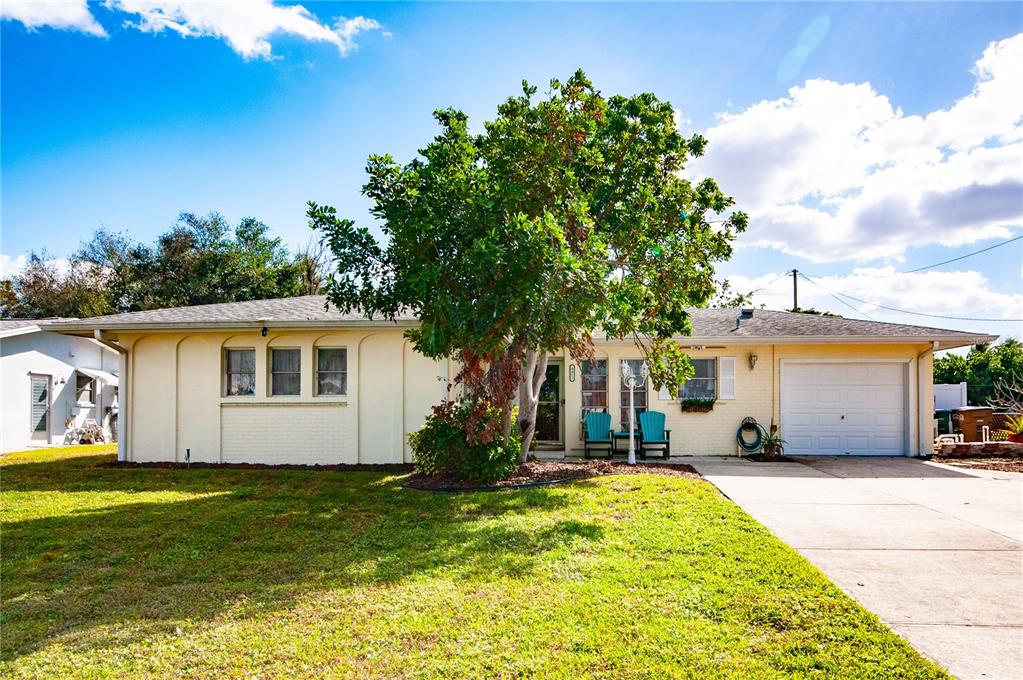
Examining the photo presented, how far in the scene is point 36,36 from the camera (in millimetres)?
9211

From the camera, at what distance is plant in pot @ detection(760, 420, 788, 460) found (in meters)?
12.0

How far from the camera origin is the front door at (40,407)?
604 inches

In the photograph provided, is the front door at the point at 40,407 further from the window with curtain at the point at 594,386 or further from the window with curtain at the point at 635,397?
the window with curtain at the point at 635,397

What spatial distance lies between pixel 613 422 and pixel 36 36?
39.5ft

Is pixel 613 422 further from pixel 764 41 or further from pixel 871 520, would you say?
pixel 764 41

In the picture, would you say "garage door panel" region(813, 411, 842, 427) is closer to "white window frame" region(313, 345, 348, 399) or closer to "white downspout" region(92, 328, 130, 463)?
"white window frame" region(313, 345, 348, 399)

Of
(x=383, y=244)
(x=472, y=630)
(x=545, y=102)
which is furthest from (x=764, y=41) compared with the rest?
(x=472, y=630)

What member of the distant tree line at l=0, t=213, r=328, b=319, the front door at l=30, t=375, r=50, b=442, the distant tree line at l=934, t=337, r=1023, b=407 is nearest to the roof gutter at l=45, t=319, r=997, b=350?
the front door at l=30, t=375, r=50, b=442

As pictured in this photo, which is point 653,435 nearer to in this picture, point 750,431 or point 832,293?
point 750,431

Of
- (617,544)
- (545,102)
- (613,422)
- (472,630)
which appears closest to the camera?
(472,630)

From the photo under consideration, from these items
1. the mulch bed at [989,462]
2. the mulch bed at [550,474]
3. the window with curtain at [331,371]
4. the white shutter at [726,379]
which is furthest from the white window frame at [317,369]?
the mulch bed at [989,462]

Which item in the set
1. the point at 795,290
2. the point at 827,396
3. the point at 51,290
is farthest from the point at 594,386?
the point at 51,290

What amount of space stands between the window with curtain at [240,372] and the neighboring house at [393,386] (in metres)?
0.02

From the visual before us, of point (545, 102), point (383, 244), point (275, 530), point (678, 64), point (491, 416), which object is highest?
point (678, 64)
